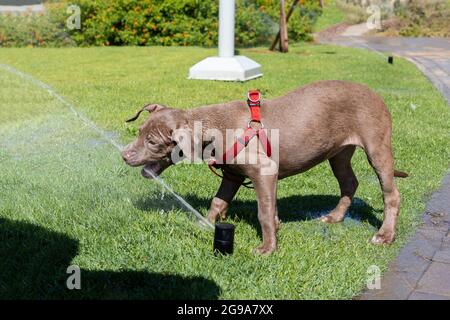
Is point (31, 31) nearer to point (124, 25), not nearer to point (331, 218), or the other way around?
point (124, 25)

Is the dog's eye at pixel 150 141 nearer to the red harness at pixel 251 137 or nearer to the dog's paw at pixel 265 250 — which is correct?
the red harness at pixel 251 137

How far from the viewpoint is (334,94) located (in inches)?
197

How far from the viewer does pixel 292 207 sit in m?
6.05

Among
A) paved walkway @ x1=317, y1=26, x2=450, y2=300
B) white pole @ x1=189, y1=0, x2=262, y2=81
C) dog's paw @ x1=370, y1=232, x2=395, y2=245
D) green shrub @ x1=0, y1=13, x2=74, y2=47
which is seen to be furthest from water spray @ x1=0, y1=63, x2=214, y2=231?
green shrub @ x1=0, y1=13, x2=74, y2=47

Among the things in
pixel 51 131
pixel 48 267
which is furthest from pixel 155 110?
pixel 51 131

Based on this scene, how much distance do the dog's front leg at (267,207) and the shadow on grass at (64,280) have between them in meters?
0.70

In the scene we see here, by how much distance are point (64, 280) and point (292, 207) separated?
2525 millimetres

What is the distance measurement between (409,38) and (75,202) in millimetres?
23625

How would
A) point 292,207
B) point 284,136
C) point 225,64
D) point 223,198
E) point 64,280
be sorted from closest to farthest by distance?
point 64,280 < point 284,136 < point 223,198 < point 292,207 < point 225,64

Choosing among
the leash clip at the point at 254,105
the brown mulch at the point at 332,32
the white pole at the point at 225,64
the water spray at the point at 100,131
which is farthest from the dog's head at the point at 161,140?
the brown mulch at the point at 332,32

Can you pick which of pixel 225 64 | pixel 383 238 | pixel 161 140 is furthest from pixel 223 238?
pixel 225 64

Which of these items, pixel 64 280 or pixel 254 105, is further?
pixel 254 105

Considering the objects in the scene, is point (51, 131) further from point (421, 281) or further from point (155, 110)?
point (421, 281)

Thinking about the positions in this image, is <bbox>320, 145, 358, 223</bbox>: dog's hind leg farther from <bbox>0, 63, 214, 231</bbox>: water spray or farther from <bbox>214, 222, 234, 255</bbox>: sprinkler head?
<bbox>214, 222, 234, 255</bbox>: sprinkler head
